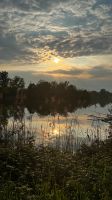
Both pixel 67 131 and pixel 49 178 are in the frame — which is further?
pixel 67 131

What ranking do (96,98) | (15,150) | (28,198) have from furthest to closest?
(96,98)
(15,150)
(28,198)

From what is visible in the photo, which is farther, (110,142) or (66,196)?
(110,142)

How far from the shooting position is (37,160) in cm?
1224

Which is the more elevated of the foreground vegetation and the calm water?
the calm water

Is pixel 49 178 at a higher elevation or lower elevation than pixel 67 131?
lower

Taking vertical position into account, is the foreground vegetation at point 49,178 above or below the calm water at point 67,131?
below

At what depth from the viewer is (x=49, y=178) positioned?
1036 cm

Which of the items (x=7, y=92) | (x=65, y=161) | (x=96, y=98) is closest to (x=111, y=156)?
(x=65, y=161)

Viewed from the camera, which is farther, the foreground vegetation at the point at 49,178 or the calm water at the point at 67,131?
the calm water at the point at 67,131

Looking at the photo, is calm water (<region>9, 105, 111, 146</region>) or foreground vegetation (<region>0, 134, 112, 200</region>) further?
calm water (<region>9, 105, 111, 146</region>)

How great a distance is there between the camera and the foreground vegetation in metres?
9.08

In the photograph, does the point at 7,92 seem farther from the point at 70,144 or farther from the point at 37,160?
the point at 37,160

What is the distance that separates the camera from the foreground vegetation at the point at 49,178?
9.08 metres

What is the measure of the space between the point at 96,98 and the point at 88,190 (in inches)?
5423
